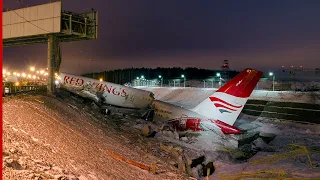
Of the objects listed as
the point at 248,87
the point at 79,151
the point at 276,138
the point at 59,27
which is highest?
the point at 59,27

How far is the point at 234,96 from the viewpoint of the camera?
70.6ft

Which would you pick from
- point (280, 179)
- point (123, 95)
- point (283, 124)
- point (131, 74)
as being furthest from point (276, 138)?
point (131, 74)

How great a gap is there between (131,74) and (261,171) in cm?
15768

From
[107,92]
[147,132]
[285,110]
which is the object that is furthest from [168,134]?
[285,110]

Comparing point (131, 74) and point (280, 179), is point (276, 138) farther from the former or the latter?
point (131, 74)

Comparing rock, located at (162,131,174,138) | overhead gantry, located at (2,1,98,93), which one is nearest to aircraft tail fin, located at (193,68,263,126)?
rock, located at (162,131,174,138)

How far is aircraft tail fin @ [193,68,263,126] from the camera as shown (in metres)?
21.4

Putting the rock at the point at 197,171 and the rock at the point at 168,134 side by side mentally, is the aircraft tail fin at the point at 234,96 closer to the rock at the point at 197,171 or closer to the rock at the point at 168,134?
the rock at the point at 168,134

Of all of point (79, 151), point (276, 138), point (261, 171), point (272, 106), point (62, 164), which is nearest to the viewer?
point (62, 164)

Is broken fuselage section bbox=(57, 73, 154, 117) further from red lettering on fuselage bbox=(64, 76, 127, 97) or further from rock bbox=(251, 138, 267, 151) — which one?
rock bbox=(251, 138, 267, 151)

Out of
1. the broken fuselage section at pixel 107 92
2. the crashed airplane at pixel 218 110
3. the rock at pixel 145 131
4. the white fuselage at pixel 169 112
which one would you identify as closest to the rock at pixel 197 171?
the crashed airplane at pixel 218 110

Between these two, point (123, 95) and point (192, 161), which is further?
point (123, 95)

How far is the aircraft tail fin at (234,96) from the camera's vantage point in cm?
2144

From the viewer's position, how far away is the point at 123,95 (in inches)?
1201
